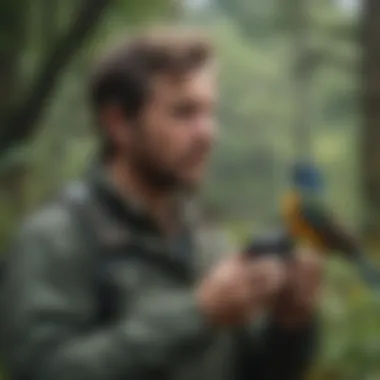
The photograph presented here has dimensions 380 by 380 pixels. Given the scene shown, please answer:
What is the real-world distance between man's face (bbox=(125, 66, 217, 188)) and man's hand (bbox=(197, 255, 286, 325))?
0.38ft

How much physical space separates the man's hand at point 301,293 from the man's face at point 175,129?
0.49 ft

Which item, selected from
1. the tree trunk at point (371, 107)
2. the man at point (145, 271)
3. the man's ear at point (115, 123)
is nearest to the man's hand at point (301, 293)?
the man at point (145, 271)

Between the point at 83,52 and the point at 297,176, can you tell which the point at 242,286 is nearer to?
the point at 297,176

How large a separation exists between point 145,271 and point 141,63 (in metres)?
0.21

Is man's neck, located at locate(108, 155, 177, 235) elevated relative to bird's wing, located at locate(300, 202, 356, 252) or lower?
elevated

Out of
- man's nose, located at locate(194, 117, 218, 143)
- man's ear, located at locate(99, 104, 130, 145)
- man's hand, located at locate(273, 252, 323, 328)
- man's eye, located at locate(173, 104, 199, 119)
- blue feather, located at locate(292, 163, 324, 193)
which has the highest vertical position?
man's ear, located at locate(99, 104, 130, 145)

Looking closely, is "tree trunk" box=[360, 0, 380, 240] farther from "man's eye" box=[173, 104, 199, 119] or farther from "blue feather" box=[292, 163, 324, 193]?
"man's eye" box=[173, 104, 199, 119]

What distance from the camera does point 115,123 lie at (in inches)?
35.7

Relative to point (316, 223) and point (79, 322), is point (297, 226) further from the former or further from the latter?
point (79, 322)

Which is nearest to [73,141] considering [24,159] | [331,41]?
[24,159]

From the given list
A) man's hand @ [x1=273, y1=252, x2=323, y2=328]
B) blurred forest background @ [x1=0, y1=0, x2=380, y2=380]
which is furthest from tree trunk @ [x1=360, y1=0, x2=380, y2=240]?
man's hand @ [x1=273, y1=252, x2=323, y2=328]

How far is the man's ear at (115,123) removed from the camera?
35.5 inches

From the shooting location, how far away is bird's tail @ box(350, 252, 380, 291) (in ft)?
3.00

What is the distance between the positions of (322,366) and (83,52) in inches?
16.9
